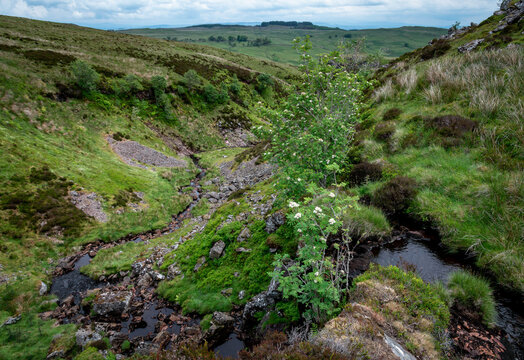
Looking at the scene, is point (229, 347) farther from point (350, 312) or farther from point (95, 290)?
point (95, 290)

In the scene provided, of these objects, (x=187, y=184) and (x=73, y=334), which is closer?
(x=73, y=334)

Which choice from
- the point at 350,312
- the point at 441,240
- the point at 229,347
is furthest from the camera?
the point at 229,347

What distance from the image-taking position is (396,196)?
31.4 ft

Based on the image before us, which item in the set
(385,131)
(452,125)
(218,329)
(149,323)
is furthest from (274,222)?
(452,125)

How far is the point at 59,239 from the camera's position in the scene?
1944 centimetres

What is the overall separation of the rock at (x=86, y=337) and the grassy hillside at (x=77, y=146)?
1.51 meters

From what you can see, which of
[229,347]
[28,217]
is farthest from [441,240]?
[28,217]

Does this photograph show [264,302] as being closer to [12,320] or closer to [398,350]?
[398,350]

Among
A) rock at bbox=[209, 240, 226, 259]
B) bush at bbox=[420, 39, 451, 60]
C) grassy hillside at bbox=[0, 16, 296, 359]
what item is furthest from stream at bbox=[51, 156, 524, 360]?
bush at bbox=[420, 39, 451, 60]

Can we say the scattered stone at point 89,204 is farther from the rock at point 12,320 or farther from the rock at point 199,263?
the rock at point 199,263

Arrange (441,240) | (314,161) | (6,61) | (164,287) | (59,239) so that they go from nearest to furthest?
(441,240)
(314,161)
(164,287)
(59,239)
(6,61)

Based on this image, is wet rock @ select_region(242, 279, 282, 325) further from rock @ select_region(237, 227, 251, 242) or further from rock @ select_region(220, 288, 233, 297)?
rock @ select_region(237, 227, 251, 242)

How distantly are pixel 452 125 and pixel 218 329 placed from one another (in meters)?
14.2

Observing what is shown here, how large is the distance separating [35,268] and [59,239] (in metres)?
3.10
